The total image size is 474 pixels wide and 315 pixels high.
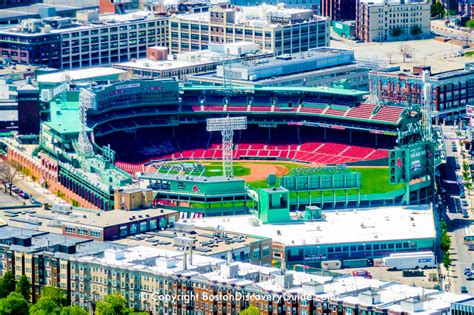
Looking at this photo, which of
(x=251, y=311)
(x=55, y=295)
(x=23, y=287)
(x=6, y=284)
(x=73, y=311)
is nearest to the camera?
(x=251, y=311)

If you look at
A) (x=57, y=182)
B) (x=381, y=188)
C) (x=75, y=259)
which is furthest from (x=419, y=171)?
(x=75, y=259)

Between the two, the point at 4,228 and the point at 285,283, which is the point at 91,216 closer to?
the point at 4,228

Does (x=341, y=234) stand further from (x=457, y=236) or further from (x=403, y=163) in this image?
(x=403, y=163)

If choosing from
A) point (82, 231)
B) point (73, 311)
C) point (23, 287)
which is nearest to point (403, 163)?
point (82, 231)

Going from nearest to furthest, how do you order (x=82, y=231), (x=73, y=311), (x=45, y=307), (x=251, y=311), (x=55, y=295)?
(x=251, y=311), (x=73, y=311), (x=45, y=307), (x=55, y=295), (x=82, y=231)

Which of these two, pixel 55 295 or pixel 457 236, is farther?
→ pixel 457 236

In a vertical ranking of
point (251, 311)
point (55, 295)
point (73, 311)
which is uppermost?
point (251, 311)

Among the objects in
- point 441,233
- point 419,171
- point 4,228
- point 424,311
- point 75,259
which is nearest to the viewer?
point 424,311
